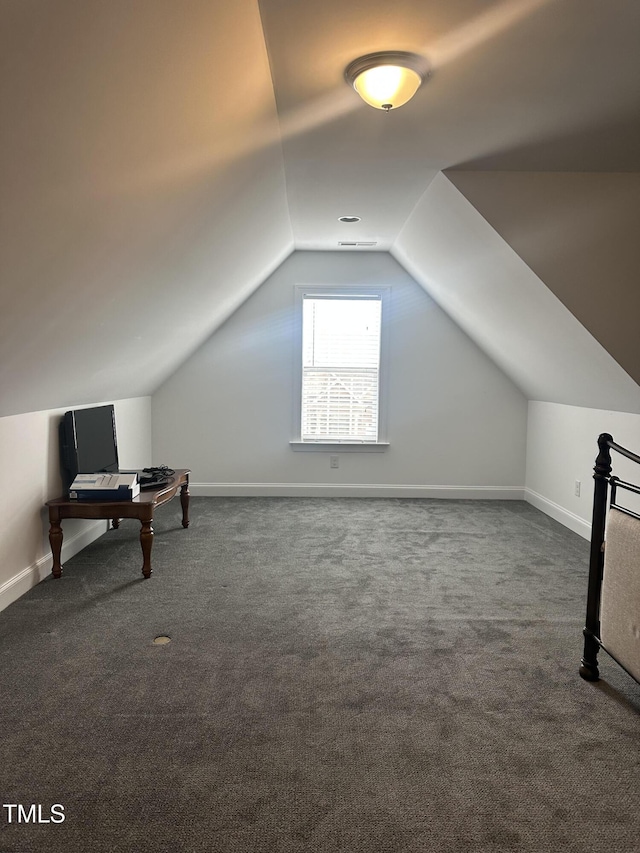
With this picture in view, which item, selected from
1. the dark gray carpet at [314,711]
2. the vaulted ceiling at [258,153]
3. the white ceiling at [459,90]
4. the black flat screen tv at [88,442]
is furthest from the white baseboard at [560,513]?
the black flat screen tv at [88,442]

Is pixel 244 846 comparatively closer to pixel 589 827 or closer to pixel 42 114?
pixel 589 827

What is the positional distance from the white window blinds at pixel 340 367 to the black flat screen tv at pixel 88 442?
7.02 feet

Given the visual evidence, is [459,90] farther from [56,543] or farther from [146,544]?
[56,543]

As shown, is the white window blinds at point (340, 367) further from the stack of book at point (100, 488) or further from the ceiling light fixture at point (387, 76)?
the ceiling light fixture at point (387, 76)

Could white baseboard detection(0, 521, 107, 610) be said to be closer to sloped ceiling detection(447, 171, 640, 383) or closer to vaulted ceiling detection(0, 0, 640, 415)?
vaulted ceiling detection(0, 0, 640, 415)

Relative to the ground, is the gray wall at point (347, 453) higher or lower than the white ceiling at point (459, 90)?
lower

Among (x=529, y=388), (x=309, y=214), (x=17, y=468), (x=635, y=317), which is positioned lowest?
(x=17, y=468)

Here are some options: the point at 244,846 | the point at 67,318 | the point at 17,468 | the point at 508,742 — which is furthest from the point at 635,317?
the point at 17,468

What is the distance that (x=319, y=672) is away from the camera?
2.54 metres

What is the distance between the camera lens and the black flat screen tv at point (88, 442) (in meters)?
3.82

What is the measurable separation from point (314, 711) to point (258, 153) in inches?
96.6

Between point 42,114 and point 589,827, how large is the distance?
2.35 metres

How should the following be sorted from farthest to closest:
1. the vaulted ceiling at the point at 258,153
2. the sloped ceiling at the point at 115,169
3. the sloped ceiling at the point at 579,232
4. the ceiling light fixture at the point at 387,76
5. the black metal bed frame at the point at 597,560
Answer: the sloped ceiling at the point at 579,232 → the black metal bed frame at the point at 597,560 → the ceiling light fixture at the point at 387,76 → the vaulted ceiling at the point at 258,153 → the sloped ceiling at the point at 115,169

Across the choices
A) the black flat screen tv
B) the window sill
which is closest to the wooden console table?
the black flat screen tv
